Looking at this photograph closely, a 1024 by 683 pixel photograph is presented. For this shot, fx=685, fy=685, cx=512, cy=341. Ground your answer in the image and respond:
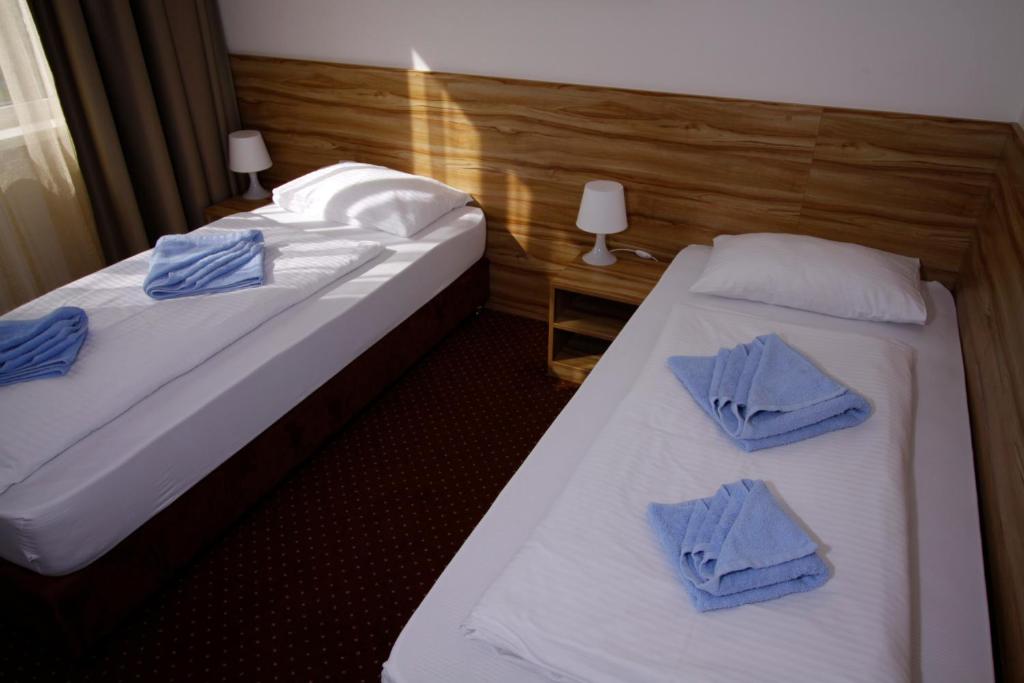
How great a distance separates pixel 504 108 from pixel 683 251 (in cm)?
86

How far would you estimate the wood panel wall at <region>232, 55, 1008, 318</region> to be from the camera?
6.93 feet

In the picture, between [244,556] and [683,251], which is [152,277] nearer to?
[244,556]

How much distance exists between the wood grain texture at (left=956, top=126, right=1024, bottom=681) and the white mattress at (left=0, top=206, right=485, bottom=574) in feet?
5.52

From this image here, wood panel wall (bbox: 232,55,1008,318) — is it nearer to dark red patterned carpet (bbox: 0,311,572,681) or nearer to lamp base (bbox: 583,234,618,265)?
lamp base (bbox: 583,234,618,265)

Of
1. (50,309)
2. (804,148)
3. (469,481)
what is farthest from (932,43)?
(50,309)

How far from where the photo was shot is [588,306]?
8.60 feet

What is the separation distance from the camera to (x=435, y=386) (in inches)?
100

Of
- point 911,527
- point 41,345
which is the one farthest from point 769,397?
point 41,345

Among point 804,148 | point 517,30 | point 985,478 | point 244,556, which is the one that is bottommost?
point 244,556

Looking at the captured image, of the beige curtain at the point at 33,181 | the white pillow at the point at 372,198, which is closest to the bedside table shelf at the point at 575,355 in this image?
the white pillow at the point at 372,198

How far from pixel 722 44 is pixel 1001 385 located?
1333 mm

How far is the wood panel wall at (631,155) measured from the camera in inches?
83.2

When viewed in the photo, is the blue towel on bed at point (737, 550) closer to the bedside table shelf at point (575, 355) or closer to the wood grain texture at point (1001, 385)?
the wood grain texture at point (1001, 385)

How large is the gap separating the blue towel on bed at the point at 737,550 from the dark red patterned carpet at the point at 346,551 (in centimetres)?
80
